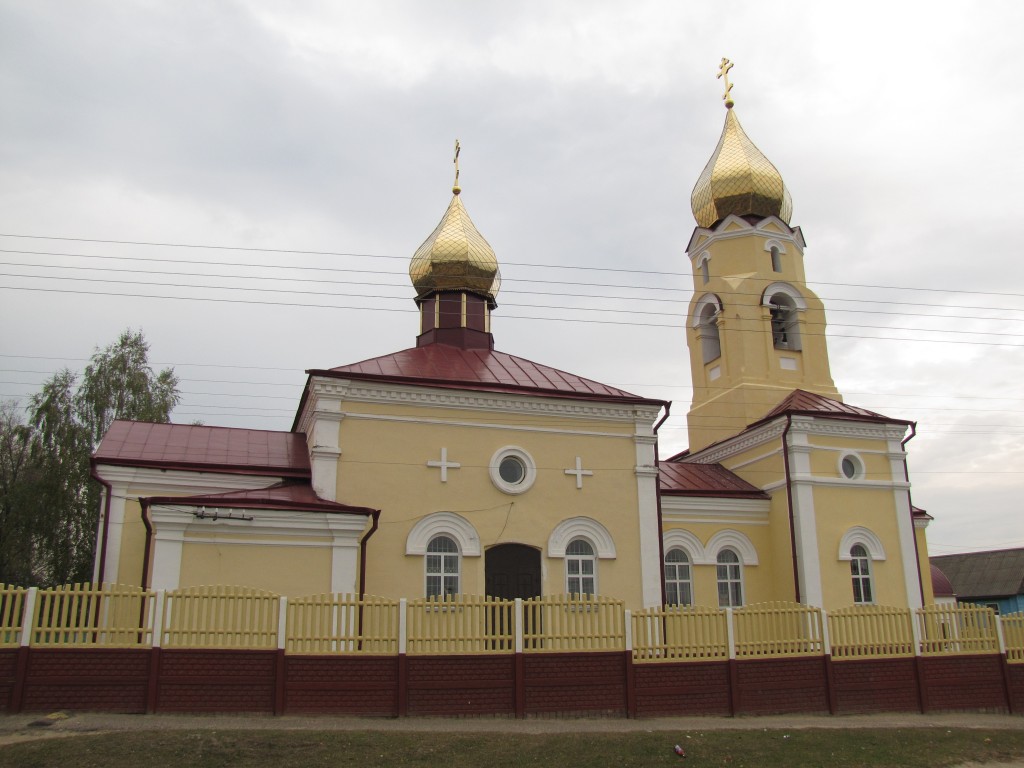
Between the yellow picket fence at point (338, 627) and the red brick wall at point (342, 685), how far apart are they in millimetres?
150

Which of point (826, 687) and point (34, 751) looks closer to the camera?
point (34, 751)

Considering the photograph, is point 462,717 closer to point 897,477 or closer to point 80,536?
point 897,477

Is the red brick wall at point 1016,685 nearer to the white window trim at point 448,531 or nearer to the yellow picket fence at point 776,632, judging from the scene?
the yellow picket fence at point 776,632

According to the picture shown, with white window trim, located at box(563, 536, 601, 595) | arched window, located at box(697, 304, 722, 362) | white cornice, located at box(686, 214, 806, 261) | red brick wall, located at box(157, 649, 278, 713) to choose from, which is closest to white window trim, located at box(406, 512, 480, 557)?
white window trim, located at box(563, 536, 601, 595)

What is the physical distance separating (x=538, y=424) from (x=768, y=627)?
5.49 m

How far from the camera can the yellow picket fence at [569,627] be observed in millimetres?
10391

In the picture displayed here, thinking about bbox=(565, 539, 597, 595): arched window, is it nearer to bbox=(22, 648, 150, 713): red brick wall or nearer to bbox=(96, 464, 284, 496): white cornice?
bbox=(96, 464, 284, 496): white cornice

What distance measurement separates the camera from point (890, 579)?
17016mm

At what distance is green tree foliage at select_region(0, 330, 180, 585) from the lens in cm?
2167

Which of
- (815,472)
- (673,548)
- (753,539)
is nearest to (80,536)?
(673,548)

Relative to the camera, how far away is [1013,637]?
12.3 m

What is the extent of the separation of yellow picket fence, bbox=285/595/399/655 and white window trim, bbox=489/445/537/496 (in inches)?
178

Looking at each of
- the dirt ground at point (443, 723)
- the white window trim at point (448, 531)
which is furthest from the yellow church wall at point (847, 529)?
the white window trim at point (448, 531)

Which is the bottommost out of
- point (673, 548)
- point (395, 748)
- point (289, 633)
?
point (395, 748)
